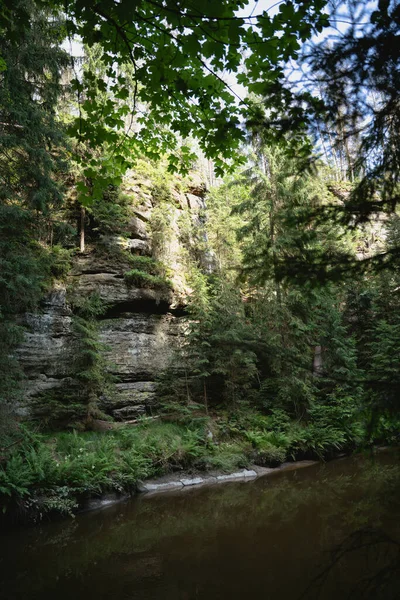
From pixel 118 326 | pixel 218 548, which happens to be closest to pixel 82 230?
pixel 118 326

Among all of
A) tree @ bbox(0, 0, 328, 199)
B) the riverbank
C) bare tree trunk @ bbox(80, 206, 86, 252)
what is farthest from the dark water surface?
bare tree trunk @ bbox(80, 206, 86, 252)

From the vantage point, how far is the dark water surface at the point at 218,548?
4625 mm

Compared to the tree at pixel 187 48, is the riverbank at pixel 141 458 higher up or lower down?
lower down

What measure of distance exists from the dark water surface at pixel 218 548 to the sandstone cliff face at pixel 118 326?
4553mm

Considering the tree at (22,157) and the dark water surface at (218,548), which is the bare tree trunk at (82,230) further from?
the dark water surface at (218,548)

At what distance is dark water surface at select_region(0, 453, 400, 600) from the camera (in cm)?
462

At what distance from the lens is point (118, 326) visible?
561 inches

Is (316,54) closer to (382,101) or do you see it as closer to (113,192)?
(382,101)

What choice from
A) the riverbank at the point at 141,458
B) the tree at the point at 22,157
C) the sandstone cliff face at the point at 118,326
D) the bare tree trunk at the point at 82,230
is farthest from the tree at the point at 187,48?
the bare tree trunk at the point at 82,230

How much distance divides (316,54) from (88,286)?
12615mm

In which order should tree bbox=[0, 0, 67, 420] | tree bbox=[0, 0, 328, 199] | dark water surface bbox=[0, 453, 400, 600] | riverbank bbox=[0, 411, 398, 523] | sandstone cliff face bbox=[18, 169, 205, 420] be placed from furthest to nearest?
1. sandstone cliff face bbox=[18, 169, 205, 420]
2. tree bbox=[0, 0, 67, 420]
3. riverbank bbox=[0, 411, 398, 523]
4. dark water surface bbox=[0, 453, 400, 600]
5. tree bbox=[0, 0, 328, 199]

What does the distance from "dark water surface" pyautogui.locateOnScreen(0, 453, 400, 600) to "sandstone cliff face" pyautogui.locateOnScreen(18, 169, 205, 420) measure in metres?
4.55

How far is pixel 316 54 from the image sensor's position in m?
2.58

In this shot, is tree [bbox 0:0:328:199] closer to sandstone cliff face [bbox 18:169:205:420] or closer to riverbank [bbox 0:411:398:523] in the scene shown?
riverbank [bbox 0:411:398:523]
